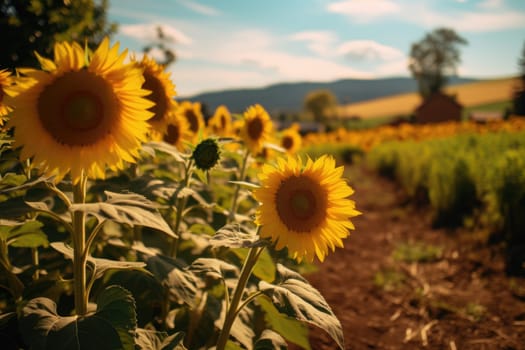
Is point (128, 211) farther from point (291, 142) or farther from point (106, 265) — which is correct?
point (291, 142)

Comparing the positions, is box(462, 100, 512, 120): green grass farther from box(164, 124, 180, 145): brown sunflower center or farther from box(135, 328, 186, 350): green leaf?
box(135, 328, 186, 350): green leaf

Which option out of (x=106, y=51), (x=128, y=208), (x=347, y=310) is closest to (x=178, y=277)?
(x=128, y=208)

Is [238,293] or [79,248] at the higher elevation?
[79,248]

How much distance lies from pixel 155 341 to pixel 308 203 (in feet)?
2.72

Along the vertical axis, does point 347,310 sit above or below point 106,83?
below

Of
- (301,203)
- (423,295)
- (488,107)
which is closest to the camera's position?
(301,203)

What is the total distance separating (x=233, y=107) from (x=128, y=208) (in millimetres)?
122233

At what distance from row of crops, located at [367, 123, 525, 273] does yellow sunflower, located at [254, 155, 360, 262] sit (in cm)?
320

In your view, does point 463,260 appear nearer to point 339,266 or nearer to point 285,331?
point 339,266

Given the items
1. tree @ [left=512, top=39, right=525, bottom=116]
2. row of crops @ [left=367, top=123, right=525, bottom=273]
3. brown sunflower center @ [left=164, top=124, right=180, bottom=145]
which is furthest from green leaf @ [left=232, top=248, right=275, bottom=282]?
tree @ [left=512, top=39, right=525, bottom=116]

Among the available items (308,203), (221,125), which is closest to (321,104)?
(221,125)

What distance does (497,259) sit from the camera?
432 cm

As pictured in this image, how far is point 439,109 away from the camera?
159ft

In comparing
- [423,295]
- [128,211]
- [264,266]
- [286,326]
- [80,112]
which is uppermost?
[80,112]
